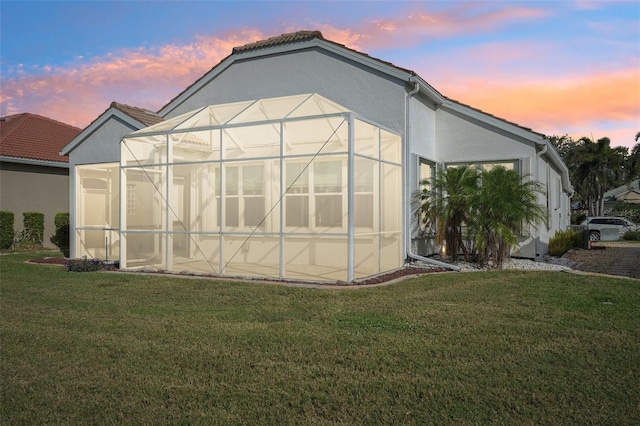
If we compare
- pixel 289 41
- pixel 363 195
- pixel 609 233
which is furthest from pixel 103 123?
pixel 609 233

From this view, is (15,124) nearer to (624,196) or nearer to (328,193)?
(328,193)

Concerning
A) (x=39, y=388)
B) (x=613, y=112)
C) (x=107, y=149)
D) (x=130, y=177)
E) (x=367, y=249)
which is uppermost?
(x=613, y=112)

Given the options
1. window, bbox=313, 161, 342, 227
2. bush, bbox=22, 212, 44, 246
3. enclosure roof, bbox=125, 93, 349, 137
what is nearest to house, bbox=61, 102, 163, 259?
enclosure roof, bbox=125, 93, 349, 137

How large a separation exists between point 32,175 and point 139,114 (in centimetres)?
850

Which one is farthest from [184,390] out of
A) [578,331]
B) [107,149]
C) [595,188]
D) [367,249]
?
[595,188]

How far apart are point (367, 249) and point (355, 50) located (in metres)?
5.24

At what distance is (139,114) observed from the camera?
15.9 meters

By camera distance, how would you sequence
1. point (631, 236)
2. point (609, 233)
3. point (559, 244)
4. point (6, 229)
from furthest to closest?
point (631, 236), point (609, 233), point (6, 229), point (559, 244)

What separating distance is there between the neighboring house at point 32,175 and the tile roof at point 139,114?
7.25 meters

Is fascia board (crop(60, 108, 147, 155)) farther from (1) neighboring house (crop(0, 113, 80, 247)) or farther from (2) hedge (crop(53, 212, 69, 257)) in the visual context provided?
(1) neighboring house (crop(0, 113, 80, 247))

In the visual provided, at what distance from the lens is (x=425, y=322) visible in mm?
7023

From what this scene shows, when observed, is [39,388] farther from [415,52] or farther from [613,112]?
[613,112]

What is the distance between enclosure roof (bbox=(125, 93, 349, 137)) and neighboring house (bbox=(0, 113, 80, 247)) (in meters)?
10.2

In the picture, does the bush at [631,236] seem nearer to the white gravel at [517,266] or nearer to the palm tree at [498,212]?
the white gravel at [517,266]
